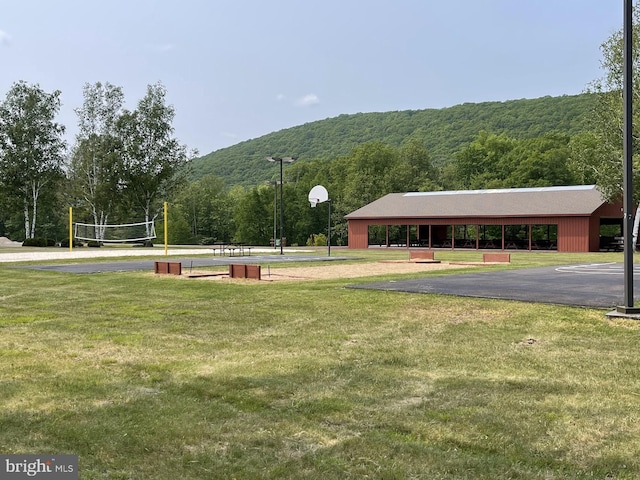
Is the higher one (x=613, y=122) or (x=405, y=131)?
(x=405, y=131)

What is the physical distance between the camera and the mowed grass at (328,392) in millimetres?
3648

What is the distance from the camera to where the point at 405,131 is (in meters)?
91.6

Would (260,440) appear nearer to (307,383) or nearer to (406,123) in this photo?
(307,383)

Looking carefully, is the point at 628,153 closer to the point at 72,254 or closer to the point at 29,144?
the point at 72,254

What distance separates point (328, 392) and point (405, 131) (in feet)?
293

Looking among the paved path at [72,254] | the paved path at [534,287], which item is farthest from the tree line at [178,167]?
the paved path at [534,287]

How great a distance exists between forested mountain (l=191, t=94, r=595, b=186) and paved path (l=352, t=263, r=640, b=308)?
59.3 meters

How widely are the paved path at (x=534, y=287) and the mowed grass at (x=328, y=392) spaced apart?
1248 mm

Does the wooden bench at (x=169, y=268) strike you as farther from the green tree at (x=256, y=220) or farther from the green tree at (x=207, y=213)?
the green tree at (x=207, y=213)

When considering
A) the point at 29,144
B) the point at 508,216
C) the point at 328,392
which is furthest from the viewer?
the point at 29,144

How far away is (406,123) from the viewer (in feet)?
308

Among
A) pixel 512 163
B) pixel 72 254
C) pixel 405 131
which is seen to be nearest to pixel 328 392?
pixel 72 254

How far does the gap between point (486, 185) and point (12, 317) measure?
62.0m

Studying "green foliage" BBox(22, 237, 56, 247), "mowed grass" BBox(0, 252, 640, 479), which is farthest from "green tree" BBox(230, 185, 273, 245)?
"mowed grass" BBox(0, 252, 640, 479)
